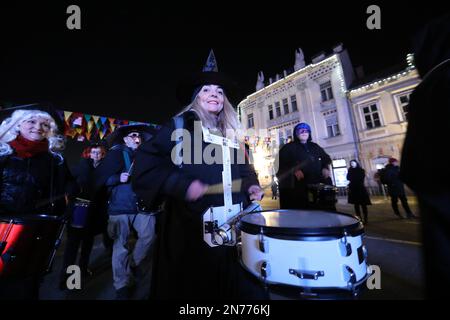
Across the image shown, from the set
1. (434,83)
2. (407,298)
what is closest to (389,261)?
(407,298)

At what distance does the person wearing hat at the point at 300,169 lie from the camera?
11.6 ft

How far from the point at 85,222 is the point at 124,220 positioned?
2.22ft

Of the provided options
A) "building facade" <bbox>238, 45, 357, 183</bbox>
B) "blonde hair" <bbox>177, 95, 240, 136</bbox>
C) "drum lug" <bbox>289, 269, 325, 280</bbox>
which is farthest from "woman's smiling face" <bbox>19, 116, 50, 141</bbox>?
"building facade" <bbox>238, 45, 357, 183</bbox>

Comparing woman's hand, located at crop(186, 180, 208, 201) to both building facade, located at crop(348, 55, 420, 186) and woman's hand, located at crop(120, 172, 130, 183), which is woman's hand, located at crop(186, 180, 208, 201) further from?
building facade, located at crop(348, 55, 420, 186)

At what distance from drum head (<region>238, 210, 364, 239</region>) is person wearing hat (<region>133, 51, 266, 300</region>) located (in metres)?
0.21

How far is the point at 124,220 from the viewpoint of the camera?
2672mm

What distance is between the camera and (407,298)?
2.07m

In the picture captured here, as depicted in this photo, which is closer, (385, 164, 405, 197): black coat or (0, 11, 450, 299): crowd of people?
(0, 11, 450, 299): crowd of people

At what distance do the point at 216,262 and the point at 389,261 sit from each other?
125 inches

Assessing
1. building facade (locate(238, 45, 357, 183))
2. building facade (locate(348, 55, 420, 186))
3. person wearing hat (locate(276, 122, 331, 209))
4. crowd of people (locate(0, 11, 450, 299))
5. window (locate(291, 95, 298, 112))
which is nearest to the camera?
crowd of people (locate(0, 11, 450, 299))

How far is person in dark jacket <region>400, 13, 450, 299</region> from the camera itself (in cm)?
72

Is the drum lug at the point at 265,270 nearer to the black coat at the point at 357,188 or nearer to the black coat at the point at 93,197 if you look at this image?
the black coat at the point at 93,197

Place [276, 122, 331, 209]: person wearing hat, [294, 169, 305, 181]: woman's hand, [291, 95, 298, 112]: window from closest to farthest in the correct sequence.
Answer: [294, 169, 305, 181]: woman's hand → [276, 122, 331, 209]: person wearing hat → [291, 95, 298, 112]: window

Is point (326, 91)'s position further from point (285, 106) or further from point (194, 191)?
point (194, 191)
